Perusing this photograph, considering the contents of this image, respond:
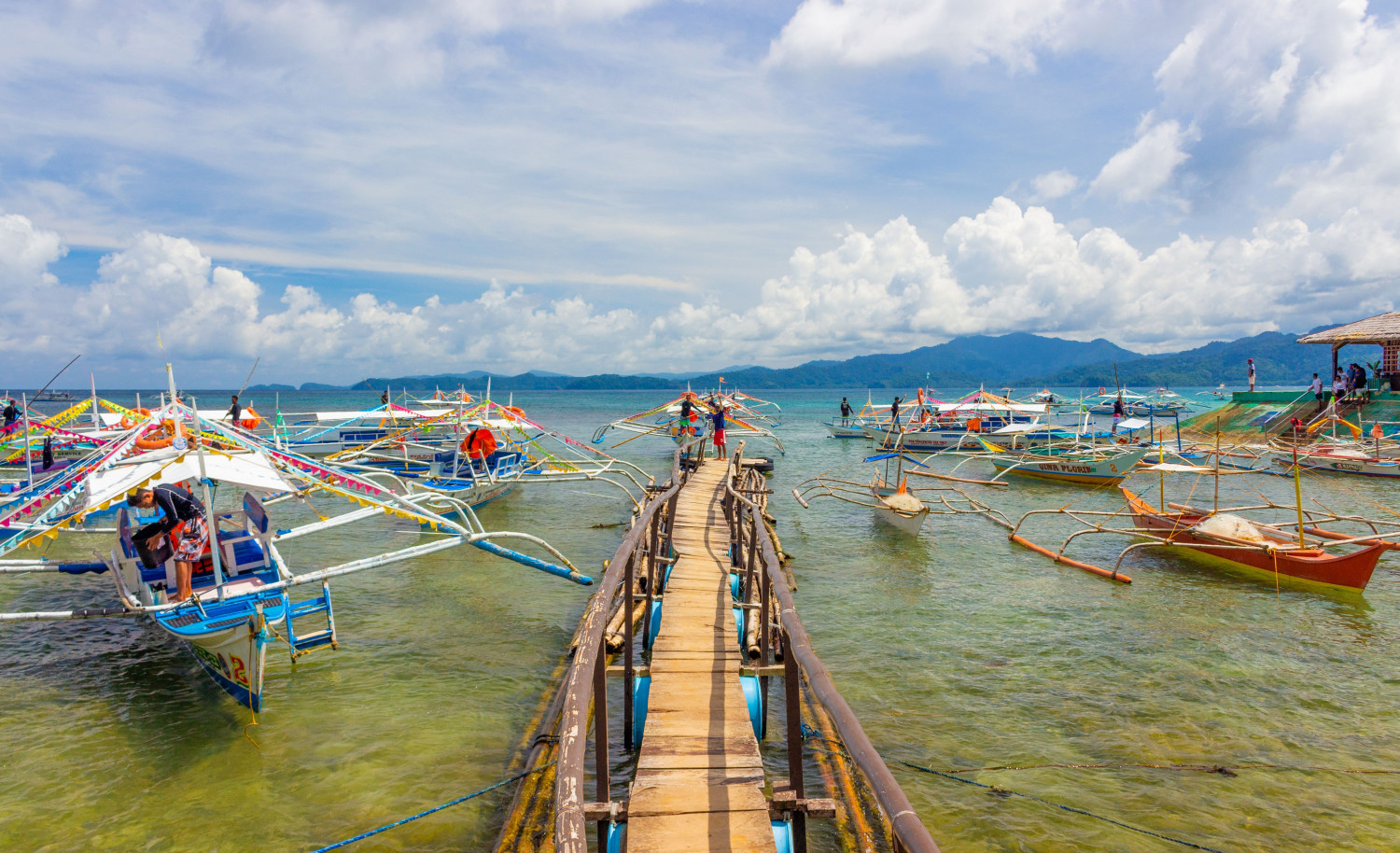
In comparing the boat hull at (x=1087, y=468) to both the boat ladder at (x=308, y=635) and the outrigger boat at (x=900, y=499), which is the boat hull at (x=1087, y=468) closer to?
the outrigger boat at (x=900, y=499)

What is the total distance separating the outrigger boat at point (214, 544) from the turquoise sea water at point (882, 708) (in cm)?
113

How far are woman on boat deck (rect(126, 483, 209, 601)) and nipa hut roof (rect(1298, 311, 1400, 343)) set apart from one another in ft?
145

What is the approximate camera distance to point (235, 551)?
32.7ft

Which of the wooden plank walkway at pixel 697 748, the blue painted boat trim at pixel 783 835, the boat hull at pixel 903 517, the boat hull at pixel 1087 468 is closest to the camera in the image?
the wooden plank walkway at pixel 697 748

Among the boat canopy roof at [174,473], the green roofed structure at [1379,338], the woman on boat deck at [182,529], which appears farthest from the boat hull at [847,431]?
the woman on boat deck at [182,529]

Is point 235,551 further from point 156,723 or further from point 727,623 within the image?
point 727,623

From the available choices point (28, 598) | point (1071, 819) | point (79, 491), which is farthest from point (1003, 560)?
point (28, 598)

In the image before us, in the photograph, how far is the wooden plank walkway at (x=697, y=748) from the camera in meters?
4.64

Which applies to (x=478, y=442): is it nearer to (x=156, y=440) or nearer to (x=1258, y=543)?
(x=156, y=440)

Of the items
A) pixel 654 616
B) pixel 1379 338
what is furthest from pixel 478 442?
pixel 1379 338

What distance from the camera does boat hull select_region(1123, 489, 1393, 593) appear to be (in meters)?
12.9

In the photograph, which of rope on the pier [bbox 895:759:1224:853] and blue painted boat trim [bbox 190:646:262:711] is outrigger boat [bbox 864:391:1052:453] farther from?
blue painted boat trim [bbox 190:646:262:711]

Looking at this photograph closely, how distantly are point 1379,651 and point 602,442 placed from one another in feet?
142

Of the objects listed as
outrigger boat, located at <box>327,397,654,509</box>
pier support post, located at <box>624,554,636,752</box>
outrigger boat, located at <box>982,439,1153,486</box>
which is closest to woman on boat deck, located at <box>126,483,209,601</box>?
pier support post, located at <box>624,554,636,752</box>
